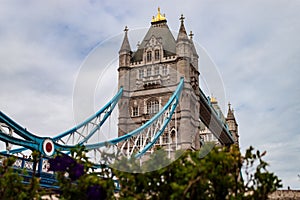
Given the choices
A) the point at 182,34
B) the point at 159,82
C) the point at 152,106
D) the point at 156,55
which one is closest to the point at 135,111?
the point at 152,106

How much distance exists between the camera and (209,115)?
5138 cm

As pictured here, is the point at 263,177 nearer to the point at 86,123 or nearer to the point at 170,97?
the point at 86,123

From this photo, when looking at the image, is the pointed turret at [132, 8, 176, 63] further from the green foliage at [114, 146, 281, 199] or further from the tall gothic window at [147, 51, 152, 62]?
the green foliage at [114, 146, 281, 199]

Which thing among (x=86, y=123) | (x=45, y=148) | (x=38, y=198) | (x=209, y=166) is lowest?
(x=38, y=198)

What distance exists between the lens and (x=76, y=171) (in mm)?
7453

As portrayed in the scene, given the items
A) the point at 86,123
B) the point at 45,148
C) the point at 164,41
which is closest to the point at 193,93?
the point at 164,41

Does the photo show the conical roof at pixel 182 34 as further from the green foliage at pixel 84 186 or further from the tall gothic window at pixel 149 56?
the green foliage at pixel 84 186

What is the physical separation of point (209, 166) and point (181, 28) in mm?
40016

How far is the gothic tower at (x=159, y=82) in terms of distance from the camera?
4181 cm

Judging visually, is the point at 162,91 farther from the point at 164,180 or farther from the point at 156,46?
the point at 164,180

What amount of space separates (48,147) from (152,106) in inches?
1076

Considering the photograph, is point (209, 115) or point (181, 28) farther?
point (209, 115)

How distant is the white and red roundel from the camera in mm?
16531

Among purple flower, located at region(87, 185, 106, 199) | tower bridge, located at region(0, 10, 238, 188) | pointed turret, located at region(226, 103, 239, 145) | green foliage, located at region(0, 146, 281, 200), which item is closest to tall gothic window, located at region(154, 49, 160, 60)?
tower bridge, located at region(0, 10, 238, 188)
